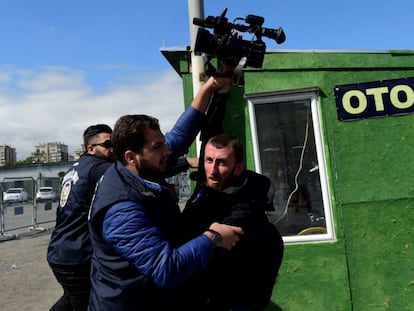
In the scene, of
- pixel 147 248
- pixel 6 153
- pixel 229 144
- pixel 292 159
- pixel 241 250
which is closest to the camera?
pixel 147 248

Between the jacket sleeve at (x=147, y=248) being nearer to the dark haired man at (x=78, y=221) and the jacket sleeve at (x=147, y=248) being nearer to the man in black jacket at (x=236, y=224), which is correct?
the man in black jacket at (x=236, y=224)

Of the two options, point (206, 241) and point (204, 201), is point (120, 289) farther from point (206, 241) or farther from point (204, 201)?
point (204, 201)

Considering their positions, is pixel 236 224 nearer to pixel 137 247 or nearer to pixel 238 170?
pixel 238 170

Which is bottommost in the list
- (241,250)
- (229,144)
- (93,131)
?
(241,250)

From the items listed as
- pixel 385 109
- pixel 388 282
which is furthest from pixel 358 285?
pixel 385 109

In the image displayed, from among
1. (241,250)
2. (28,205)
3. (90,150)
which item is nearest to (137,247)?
(241,250)

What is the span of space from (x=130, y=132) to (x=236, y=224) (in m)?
0.64

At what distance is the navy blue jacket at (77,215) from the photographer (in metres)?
2.89

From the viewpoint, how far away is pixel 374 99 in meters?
3.79

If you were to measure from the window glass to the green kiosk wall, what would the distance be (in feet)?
0.36

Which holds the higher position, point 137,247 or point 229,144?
point 229,144

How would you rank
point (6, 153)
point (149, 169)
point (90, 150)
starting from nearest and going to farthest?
point (149, 169) < point (90, 150) < point (6, 153)

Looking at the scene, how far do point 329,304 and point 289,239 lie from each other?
2.20 ft

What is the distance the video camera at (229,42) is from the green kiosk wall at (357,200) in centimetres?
161
